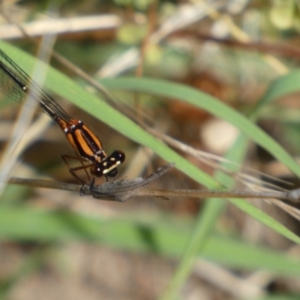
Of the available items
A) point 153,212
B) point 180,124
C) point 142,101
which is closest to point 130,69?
point 142,101

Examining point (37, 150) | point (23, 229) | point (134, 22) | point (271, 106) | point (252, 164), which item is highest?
point (134, 22)

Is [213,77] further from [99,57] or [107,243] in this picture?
[107,243]

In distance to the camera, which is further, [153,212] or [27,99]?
[153,212]

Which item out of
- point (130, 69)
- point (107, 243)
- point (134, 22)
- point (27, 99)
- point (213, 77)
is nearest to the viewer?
point (27, 99)

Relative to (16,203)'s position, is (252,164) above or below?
above
